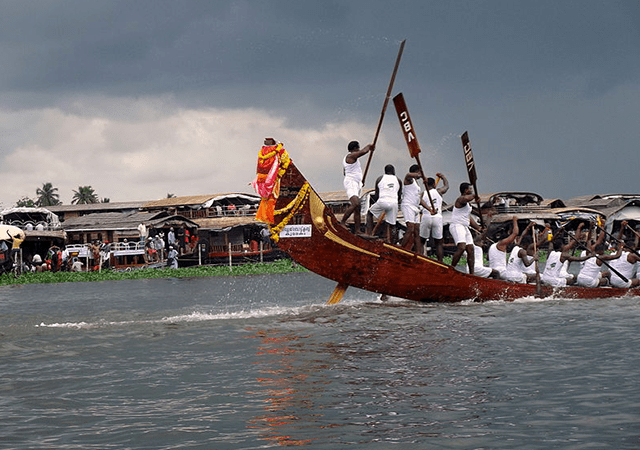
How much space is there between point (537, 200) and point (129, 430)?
44768 mm

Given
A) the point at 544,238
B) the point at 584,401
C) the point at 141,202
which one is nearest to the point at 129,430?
the point at 584,401

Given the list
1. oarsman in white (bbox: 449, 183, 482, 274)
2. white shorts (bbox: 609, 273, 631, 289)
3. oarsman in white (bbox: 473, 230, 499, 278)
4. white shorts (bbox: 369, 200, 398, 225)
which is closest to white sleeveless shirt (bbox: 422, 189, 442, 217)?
oarsman in white (bbox: 449, 183, 482, 274)

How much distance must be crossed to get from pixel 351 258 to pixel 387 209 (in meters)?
1.26

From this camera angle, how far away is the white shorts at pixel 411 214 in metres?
13.2

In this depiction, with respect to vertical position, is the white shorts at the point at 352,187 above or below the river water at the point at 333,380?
above

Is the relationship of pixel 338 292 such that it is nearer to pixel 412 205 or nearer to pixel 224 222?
pixel 412 205

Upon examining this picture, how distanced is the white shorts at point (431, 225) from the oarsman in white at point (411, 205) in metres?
0.35

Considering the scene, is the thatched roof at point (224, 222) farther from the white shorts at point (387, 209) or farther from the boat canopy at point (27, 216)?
the white shorts at point (387, 209)

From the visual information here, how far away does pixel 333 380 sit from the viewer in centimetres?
746

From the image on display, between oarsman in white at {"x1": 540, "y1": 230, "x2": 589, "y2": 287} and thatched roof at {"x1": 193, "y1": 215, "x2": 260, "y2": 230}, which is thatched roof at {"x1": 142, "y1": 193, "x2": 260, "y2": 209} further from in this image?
oarsman in white at {"x1": 540, "y1": 230, "x2": 589, "y2": 287}

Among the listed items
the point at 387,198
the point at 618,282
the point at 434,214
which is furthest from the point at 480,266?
the point at 618,282

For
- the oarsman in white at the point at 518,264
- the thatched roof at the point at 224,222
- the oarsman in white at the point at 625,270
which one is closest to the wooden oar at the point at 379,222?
the oarsman in white at the point at 518,264

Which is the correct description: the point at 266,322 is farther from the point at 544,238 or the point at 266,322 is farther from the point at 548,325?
the point at 544,238

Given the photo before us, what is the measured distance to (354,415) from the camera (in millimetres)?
6059
